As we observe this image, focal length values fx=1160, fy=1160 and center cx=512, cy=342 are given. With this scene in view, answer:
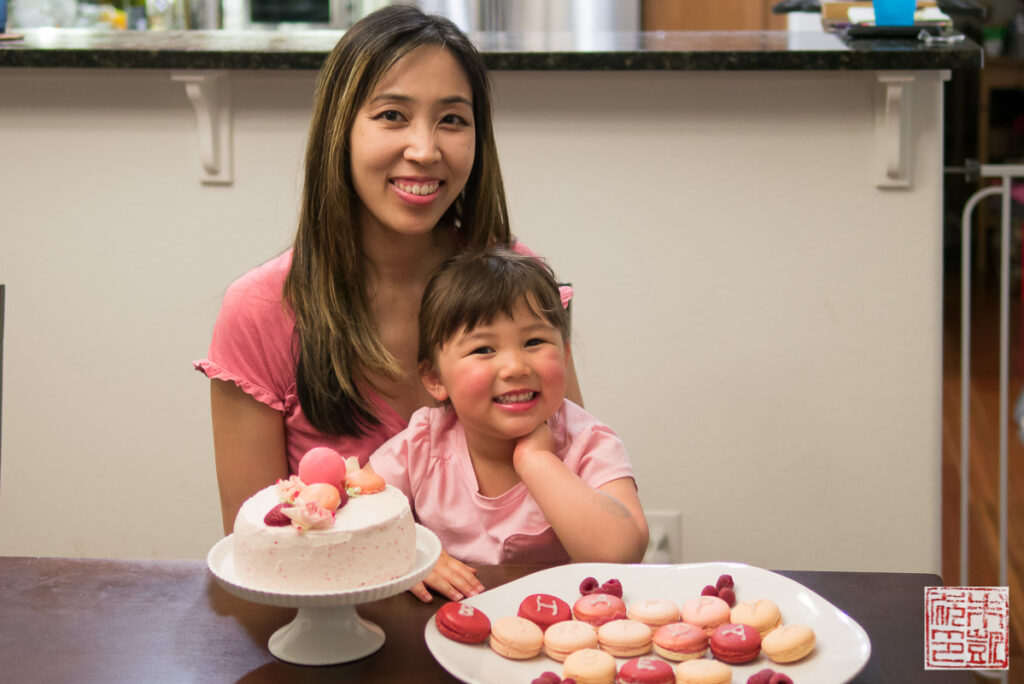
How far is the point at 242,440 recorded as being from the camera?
1479 millimetres

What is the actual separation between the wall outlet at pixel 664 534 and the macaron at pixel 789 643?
4.32 ft

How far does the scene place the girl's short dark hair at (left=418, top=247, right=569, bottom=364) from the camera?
1.30 meters


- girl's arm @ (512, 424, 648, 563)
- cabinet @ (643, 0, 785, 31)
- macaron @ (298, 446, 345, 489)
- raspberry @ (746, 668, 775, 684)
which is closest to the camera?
raspberry @ (746, 668, 775, 684)

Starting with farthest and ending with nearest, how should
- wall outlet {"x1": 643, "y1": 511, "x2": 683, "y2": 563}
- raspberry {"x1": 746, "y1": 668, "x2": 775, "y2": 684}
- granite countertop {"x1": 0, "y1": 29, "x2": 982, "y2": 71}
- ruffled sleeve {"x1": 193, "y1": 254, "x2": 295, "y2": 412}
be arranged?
wall outlet {"x1": 643, "y1": 511, "x2": 683, "y2": 563} < granite countertop {"x1": 0, "y1": 29, "x2": 982, "y2": 71} < ruffled sleeve {"x1": 193, "y1": 254, "x2": 295, "y2": 412} < raspberry {"x1": 746, "y1": 668, "x2": 775, "y2": 684}

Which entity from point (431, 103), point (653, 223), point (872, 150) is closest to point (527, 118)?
point (653, 223)

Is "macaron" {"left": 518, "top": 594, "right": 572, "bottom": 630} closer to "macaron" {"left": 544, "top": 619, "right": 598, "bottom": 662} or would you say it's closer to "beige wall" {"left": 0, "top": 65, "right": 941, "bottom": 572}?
"macaron" {"left": 544, "top": 619, "right": 598, "bottom": 662}

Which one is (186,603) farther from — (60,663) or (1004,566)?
(1004,566)

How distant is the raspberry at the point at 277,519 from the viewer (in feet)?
3.11

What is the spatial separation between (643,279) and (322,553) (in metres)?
1.37

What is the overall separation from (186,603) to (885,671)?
629mm

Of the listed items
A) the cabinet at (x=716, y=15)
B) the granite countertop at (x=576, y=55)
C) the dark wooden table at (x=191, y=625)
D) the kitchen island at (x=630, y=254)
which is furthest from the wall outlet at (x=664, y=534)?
the cabinet at (x=716, y=15)

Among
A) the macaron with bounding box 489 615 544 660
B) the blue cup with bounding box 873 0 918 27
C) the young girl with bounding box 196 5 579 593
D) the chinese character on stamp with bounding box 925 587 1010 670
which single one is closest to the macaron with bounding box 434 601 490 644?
the macaron with bounding box 489 615 544 660

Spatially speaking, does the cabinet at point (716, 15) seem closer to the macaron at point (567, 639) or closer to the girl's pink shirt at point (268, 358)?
the girl's pink shirt at point (268, 358)

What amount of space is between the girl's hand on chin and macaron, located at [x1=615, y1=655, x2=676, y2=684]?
1.32 feet
